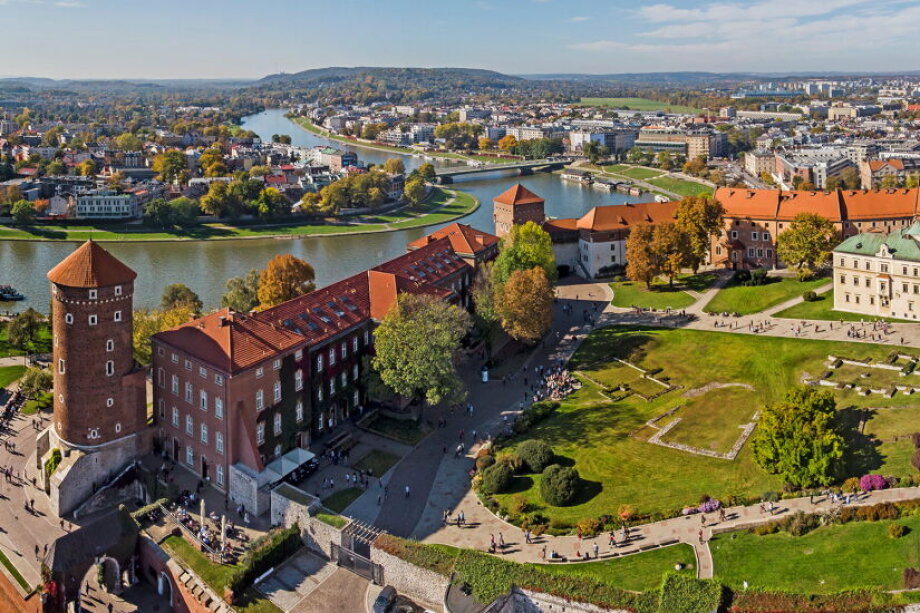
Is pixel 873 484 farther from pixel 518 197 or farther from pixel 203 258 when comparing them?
pixel 203 258

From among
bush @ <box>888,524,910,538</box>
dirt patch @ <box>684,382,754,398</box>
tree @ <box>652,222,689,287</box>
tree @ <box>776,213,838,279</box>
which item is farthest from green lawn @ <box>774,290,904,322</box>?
bush @ <box>888,524,910,538</box>

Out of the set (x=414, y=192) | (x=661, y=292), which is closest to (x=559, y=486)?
(x=661, y=292)

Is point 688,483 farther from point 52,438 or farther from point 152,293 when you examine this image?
point 152,293

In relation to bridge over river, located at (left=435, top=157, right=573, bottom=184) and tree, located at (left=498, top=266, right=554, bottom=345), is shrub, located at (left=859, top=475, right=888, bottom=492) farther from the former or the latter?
bridge over river, located at (left=435, top=157, right=573, bottom=184)

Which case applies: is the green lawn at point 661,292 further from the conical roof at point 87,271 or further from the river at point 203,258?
the conical roof at point 87,271

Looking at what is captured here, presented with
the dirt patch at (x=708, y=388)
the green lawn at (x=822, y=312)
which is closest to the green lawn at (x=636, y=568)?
the dirt patch at (x=708, y=388)

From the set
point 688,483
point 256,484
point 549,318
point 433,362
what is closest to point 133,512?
point 256,484
